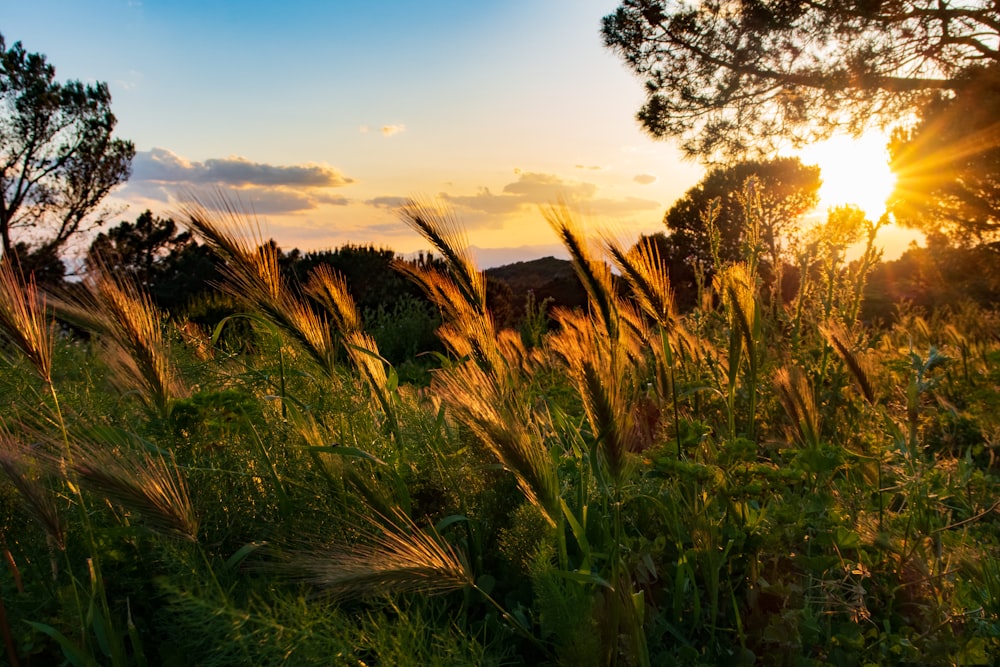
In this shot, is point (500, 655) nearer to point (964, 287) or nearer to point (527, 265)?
point (964, 287)

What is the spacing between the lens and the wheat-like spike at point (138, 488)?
1.32m

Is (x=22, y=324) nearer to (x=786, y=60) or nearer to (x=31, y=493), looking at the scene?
(x=31, y=493)

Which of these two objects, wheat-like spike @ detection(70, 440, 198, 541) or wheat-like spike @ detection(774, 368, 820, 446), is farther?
wheat-like spike @ detection(774, 368, 820, 446)

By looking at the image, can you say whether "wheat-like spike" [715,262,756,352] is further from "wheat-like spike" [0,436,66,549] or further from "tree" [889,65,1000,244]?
"tree" [889,65,1000,244]

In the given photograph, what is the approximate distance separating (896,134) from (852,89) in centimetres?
217

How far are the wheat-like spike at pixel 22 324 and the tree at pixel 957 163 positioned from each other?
10270 mm

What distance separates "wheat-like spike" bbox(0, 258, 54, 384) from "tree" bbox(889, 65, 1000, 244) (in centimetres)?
1027

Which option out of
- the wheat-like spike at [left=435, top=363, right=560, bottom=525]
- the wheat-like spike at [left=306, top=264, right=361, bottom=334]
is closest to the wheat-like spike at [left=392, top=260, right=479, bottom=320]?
the wheat-like spike at [left=306, top=264, right=361, bottom=334]

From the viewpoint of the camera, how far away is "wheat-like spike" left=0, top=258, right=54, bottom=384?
5.14 ft

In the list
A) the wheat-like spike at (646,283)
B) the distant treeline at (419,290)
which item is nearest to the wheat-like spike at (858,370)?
the wheat-like spike at (646,283)

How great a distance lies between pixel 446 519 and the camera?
175cm

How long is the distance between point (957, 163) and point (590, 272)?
38.1ft

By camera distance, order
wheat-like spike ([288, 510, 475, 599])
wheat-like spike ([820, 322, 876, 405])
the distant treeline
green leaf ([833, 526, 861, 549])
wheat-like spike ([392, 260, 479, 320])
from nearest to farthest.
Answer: wheat-like spike ([288, 510, 475, 599])
green leaf ([833, 526, 861, 549])
wheat-like spike ([392, 260, 479, 320])
wheat-like spike ([820, 322, 876, 405])
the distant treeline

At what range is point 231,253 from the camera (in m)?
2.01
